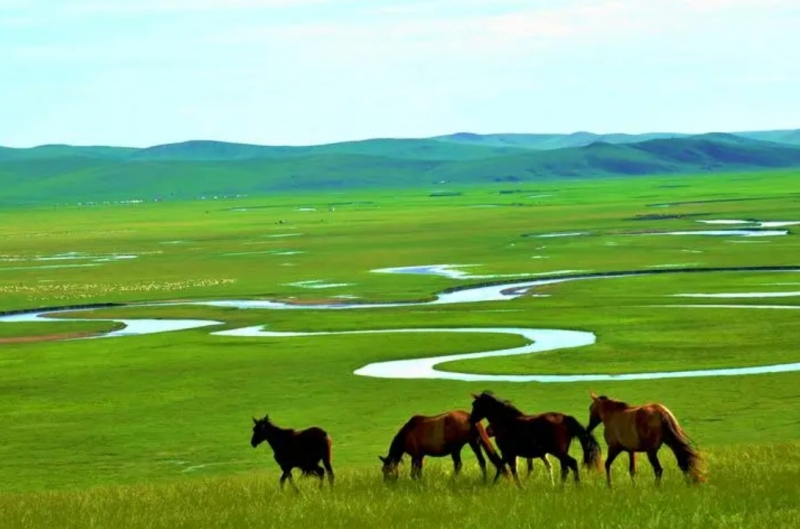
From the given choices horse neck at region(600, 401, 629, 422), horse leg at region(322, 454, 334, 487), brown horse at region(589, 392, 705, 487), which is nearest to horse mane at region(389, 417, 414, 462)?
horse leg at region(322, 454, 334, 487)

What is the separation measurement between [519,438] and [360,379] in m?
24.3

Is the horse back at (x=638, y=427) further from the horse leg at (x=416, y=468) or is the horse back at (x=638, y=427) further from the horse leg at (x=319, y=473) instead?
the horse leg at (x=319, y=473)

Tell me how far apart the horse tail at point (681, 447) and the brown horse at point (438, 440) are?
2440 mm

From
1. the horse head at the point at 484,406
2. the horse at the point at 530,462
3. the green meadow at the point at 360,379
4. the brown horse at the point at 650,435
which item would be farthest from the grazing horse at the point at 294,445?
the brown horse at the point at 650,435

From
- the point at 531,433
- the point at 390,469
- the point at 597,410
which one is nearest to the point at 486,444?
the point at 531,433

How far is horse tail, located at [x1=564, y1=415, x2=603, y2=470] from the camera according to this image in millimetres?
18703

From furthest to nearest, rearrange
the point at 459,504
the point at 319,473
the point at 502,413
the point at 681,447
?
the point at 319,473 < the point at 502,413 < the point at 681,447 < the point at 459,504

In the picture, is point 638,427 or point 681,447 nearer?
point 681,447

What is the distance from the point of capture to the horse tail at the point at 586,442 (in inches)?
736

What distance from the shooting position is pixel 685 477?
1834cm

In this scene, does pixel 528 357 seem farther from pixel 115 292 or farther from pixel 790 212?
pixel 790 212

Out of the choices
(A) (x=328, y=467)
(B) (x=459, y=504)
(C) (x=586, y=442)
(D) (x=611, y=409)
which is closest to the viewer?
(B) (x=459, y=504)

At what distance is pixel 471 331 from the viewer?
55500 mm

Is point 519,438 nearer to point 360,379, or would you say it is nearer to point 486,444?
point 486,444
